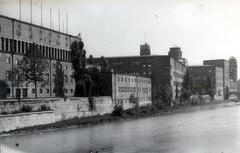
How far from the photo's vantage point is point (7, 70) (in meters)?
52.1

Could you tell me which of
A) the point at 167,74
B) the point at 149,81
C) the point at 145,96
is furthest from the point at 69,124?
the point at 167,74

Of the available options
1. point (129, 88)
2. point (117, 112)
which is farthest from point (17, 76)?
point (129, 88)

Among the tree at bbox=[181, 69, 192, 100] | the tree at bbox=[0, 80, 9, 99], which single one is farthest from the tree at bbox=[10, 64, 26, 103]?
the tree at bbox=[181, 69, 192, 100]

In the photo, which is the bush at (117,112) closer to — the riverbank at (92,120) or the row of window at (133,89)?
the riverbank at (92,120)

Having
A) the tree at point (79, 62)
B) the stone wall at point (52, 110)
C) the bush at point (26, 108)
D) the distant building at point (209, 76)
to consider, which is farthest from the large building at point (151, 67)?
the bush at point (26, 108)

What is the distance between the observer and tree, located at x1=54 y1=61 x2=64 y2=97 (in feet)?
209

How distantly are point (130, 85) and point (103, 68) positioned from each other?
29.4ft

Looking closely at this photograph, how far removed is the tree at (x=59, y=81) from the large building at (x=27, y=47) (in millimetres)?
671

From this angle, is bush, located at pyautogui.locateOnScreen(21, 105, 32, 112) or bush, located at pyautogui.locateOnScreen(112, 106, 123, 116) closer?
bush, located at pyautogui.locateOnScreen(21, 105, 32, 112)

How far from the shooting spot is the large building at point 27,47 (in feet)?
171

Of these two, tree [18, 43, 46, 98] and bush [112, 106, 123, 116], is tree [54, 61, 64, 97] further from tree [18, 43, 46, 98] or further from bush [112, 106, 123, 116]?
tree [18, 43, 46, 98]

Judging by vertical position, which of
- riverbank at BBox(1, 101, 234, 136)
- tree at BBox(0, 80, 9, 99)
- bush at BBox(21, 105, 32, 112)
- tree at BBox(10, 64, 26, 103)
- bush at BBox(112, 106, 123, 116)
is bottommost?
riverbank at BBox(1, 101, 234, 136)

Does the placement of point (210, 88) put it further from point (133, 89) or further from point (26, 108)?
point (26, 108)

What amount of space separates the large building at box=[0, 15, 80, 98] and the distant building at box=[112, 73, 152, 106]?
7544 millimetres
